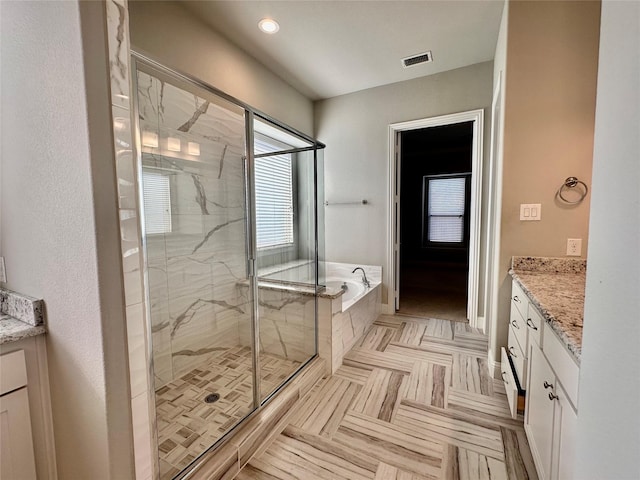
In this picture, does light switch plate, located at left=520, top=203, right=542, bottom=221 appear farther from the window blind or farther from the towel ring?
the window blind

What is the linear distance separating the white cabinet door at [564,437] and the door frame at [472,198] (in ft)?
7.40

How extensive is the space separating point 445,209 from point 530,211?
15.3 ft

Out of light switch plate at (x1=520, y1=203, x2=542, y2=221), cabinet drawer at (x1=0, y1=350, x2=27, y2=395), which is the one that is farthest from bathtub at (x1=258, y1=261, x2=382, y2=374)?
light switch plate at (x1=520, y1=203, x2=542, y2=221)

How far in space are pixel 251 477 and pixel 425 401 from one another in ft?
3.92

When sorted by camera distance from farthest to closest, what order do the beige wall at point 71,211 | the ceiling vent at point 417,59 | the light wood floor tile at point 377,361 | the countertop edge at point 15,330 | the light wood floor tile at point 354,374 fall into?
1. the ceiling vent at point 417,59
2. the light wood floor tile at point 377,361
3. the light wood floor tile at point 354,374
4. the countertop edge at point 15,330
5. the beige wall at point 71,211

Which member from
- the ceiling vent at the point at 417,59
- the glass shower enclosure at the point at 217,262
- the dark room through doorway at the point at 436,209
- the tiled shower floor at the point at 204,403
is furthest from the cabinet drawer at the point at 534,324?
the dark room through doorway at the point at 436,209

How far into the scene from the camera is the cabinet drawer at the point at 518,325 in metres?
1.60

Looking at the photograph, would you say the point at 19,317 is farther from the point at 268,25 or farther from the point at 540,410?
the point at 268,25

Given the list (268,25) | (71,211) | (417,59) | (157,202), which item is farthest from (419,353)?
(268,25)

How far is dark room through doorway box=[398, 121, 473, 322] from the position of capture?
5.57 m

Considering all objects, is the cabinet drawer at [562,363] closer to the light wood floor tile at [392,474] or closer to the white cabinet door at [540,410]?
the white cabinet door at [540,410]

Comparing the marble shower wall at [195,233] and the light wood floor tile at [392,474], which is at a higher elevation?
the marble shower wall at [195,233]

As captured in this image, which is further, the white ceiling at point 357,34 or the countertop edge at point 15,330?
the white ceiling at point 357,34

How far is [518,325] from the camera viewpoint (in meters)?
1.78
